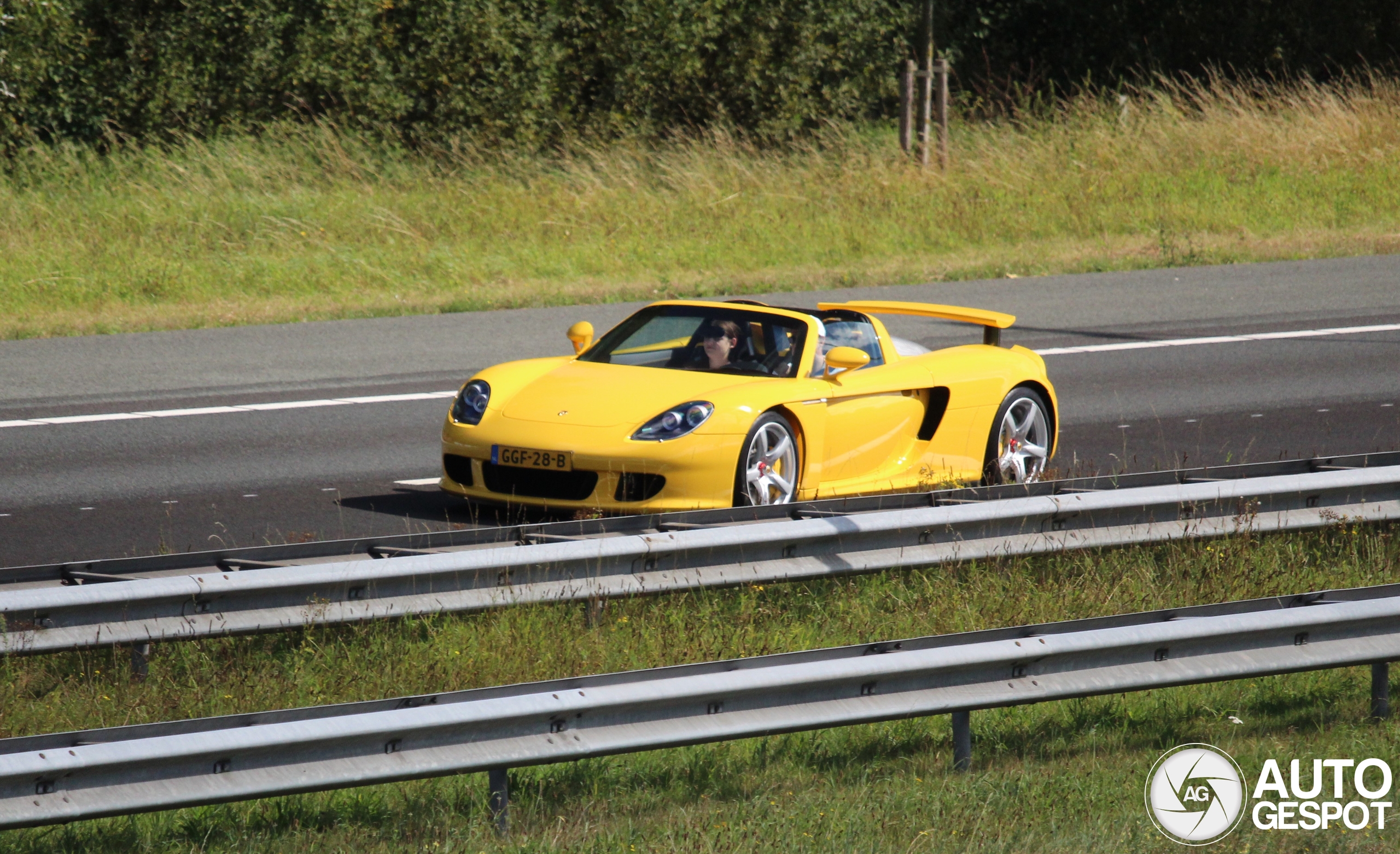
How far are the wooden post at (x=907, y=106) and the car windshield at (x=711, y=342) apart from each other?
553 inches

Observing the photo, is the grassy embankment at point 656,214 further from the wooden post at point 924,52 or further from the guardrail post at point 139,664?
the guardrail post at point 139,664

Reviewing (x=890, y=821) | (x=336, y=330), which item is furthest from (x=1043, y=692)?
(x=336, y=330)

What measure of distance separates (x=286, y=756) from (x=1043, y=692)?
2.30m

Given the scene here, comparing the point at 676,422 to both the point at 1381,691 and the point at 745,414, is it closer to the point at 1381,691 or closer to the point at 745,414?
the point at 745,414

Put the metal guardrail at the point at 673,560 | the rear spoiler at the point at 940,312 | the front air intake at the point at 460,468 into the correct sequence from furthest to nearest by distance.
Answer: the rear spoiler at the point at 940,312 → the front air intake at the point at 460,468 → the metal guardrail at the point at 673,560

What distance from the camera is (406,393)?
12.3 metres

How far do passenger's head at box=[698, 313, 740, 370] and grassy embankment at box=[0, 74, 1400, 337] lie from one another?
7375 mm

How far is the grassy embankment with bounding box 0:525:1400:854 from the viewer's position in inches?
189

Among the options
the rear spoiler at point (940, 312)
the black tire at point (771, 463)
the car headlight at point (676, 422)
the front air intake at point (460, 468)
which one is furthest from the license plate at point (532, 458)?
the rear spoiler at point (940, 312)

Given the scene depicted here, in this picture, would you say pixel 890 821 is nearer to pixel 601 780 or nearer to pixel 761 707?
pixel 761 707

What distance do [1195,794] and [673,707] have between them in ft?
5.58

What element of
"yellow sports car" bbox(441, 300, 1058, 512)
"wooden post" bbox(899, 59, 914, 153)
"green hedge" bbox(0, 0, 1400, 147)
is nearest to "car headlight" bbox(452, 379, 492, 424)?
"yellow sports car" bbox(441, 300, 1058, 512)

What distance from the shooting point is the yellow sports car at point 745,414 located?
26.5ft

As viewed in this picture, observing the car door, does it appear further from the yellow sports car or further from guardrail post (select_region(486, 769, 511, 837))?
guardrail post (select_region(486, 769, 511, 837))
